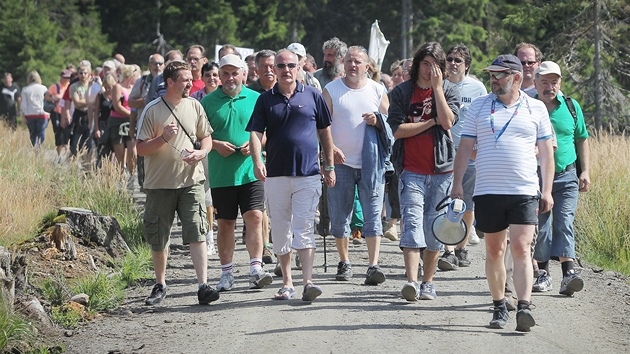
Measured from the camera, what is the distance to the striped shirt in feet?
26.9

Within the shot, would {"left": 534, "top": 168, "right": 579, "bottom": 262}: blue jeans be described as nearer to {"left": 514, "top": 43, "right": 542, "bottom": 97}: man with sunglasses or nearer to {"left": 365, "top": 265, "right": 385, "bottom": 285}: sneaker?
{"left": 514, "top": 43, "right": 542, "bottom": 97}: man with sunglasses

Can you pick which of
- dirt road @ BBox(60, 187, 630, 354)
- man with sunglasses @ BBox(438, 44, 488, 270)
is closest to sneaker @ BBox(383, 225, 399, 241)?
man with sunglasses @ BBox(438, 44, 488, 270)

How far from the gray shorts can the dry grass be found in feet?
15.4

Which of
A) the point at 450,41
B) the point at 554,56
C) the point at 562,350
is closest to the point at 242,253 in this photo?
the point at 562,350

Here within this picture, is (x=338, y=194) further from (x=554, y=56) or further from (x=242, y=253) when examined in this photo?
(x=554, y=56)

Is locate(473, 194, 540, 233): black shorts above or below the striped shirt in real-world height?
below

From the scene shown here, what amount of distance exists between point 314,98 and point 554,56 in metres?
17.4

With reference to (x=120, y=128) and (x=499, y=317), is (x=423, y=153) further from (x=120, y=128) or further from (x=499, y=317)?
(x=120, y=128)

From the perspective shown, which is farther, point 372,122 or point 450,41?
point 450,41

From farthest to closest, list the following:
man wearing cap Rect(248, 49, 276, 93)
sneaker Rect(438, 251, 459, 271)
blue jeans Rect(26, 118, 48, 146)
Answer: blue jeans Rect(26, 118, 48, 146) < sneaker Rect(438, 251, 459, 271) < man wearing cap Rect(248, 49, 276, 93)

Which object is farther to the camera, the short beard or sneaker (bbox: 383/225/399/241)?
sneaker (bbox: 383/225/399/241)

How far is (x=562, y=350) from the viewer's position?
7676 mm

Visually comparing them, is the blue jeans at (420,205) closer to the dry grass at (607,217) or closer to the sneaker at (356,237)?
the dry grass at (607,217)

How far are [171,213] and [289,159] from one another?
1150 millimetres
